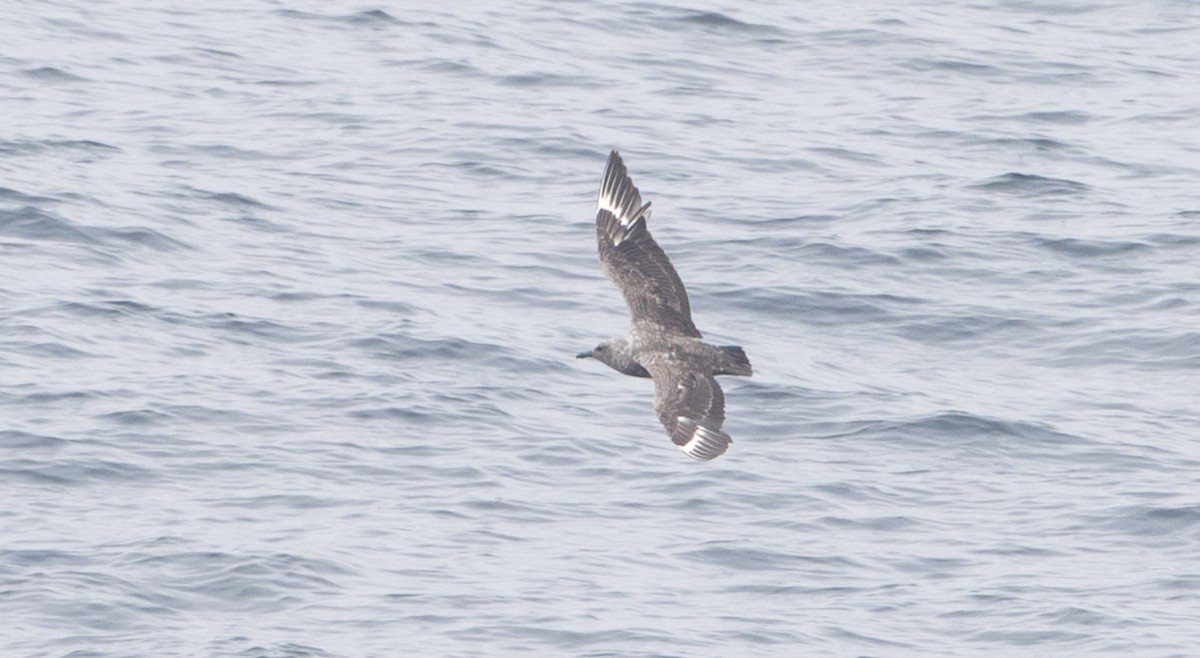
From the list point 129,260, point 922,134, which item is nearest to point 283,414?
point 129,260

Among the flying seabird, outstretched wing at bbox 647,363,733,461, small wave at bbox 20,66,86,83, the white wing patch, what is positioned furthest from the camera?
small wave at bbox 20,66,86,83

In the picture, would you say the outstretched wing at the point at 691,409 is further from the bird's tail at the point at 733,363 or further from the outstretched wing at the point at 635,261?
the outstretched wing at the point at 635,261

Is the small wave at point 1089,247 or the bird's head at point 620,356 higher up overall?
the bird's head at point 620,356

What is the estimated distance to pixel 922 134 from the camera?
20.7 meters

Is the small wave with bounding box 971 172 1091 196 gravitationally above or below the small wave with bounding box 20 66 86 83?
above

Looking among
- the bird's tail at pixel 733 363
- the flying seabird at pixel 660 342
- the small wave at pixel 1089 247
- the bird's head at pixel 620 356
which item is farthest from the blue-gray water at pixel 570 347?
the bird's tail at pixel 733 363

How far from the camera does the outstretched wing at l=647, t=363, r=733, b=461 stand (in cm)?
1059

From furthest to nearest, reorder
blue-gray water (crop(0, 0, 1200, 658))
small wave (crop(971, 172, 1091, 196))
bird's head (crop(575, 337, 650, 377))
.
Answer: small wave (crop(971, 172, 1091, 196)) < blue-gray water (crop(0, 0, 1200, 658)) < bird's head (crop(575, 337, 650, 377))

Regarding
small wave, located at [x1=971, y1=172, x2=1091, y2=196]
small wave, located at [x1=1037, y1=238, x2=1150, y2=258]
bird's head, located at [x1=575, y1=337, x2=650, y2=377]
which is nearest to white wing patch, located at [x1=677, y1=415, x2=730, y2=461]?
bird's head, located at [x1=575, y1=337, x2=650, y2=377]

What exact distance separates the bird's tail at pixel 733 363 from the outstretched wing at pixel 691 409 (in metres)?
0.09

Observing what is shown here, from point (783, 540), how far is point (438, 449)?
237 cm

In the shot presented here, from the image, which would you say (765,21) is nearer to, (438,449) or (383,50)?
(383,50)

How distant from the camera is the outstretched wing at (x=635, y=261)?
12094 millimetres

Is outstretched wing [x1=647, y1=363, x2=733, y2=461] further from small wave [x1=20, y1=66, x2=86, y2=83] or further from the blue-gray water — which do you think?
small wave [x1=20, y1=66, x2=86, y2=83]
